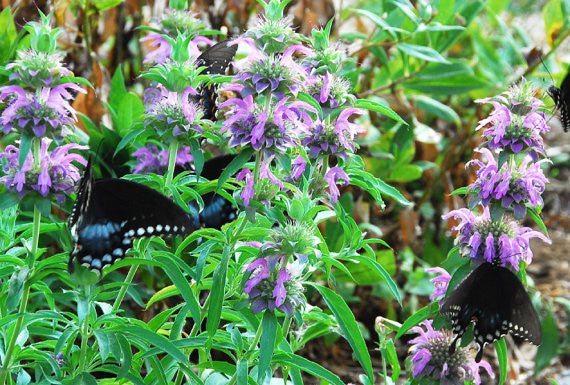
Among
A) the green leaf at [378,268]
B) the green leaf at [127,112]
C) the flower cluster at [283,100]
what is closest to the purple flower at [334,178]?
the flower cluster at [283,100]

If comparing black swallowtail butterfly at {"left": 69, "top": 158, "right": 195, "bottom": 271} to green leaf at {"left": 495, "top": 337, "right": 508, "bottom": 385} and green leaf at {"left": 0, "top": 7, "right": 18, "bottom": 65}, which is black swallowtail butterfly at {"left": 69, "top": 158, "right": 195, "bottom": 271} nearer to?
green leaf at {"left": 495, "top": 337, "right": 508, "bottom": 385}

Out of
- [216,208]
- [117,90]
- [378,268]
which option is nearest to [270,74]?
[378,268]

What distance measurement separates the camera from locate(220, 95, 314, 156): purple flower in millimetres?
1523

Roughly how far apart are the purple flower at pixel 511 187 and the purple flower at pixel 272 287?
53 centimetres

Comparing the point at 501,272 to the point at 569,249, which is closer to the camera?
the point at 501,272

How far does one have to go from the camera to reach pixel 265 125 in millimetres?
1555

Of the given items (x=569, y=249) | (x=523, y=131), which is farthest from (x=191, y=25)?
(x=569, y=249)

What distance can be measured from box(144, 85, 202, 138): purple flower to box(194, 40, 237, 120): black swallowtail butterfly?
0.28 metres

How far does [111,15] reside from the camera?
3.45 m

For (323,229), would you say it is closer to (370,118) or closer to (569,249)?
(370,118)

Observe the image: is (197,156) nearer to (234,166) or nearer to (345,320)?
(234,166)

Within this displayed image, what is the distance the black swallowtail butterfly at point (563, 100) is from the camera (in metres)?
2.19

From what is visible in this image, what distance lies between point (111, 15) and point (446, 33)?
1.71m

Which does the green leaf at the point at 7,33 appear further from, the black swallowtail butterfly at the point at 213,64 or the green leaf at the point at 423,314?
the green leaf at the point at 423,314
